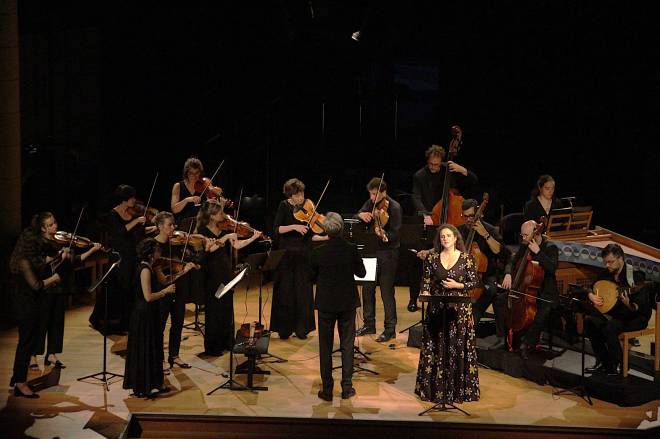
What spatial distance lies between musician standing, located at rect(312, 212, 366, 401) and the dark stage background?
4.08m

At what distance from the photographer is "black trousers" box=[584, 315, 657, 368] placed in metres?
6.70

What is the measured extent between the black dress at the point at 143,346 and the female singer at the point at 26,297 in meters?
0.76

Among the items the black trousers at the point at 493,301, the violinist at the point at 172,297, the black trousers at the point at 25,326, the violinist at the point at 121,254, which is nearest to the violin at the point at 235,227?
the violinist at the point at 172,297

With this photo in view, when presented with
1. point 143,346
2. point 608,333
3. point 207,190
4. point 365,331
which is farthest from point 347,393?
point 207,190

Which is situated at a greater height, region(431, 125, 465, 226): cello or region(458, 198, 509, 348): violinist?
region(431, 125, 465, 226): cello

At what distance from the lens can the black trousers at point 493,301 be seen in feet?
24.3

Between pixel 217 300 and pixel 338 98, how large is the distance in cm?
428

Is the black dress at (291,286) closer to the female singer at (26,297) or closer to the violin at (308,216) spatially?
the violin at (308,216)

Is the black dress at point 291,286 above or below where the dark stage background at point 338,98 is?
below

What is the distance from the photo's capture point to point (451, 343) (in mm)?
6352

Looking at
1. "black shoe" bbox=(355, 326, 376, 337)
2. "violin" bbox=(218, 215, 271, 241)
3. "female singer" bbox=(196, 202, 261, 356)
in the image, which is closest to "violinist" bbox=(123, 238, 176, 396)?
"female singer" bbox=(196, 202, 261, 356)

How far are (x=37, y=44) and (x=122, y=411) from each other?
19.4 ft

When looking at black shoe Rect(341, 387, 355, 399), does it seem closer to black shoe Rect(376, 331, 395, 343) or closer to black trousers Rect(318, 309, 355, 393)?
black trousers Rect(318, 309, 355, 393)

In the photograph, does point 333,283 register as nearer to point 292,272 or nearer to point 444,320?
point 444,320
